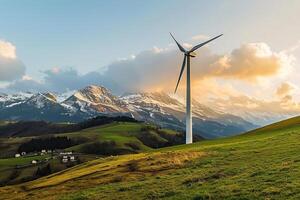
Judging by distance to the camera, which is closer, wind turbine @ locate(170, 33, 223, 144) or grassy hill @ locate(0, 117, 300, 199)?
grassy hill @ locate(0, 117, 300, 199)

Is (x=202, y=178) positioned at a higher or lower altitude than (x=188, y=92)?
lower

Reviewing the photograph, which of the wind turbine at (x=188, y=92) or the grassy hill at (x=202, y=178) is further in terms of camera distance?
the wind turbine at (x=188, y=92)

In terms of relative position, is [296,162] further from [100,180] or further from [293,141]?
[100,180]

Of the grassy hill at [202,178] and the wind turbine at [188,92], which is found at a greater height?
the wind turbine at [188,92]

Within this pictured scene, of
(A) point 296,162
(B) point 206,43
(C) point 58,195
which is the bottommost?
(C) point 58,195

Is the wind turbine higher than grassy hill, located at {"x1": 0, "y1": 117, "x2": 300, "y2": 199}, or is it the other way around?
the wind turbine

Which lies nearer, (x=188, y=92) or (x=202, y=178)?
(x=202, y=178)

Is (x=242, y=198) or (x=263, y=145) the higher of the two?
(x=263, y=145)

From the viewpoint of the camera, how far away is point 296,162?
139 ft

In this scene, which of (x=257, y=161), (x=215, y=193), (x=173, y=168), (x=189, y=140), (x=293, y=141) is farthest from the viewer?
(x=189, y=140)

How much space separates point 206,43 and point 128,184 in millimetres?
65257

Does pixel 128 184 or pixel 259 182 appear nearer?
pixel 259 182

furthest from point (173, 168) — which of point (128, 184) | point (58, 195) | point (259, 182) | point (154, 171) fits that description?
point (259, 182)

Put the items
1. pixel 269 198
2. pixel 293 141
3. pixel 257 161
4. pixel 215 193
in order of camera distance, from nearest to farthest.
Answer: pixel 269 198
pixel 215 193
pixel 257 161
pixel 293 141
